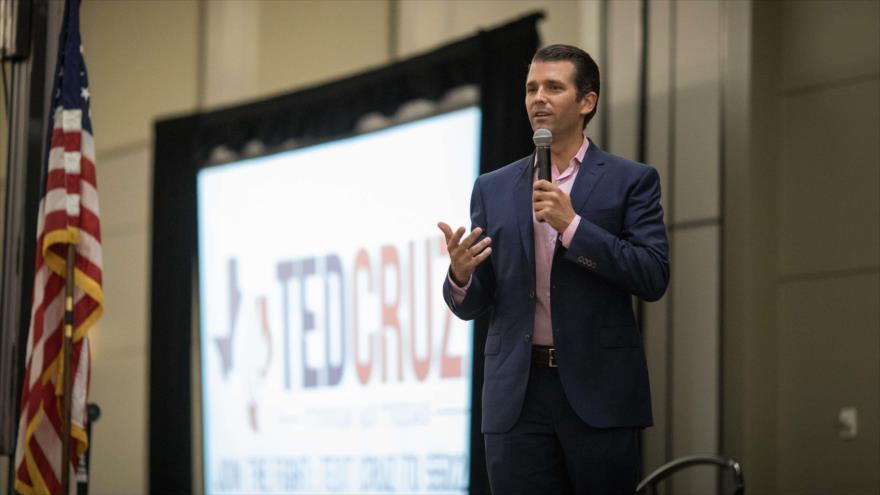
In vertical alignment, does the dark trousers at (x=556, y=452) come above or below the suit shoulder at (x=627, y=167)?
below

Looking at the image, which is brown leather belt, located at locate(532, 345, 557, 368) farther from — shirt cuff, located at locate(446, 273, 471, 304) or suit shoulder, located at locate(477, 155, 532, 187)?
suit shoulder, located at locate(477, 155, 532, 187)

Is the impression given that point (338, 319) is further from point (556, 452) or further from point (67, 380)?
point (556, 452)

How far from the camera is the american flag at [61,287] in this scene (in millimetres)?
4633

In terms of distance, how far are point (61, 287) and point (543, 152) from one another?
314cm

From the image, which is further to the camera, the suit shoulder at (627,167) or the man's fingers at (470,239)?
the suit shoulder at (627,167)

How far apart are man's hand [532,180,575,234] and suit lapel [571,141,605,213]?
0.12 m

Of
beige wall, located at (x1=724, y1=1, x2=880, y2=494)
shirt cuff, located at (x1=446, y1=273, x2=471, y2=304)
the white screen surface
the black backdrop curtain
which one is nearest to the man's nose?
shirt cuff, located at (x1=446, y1=273, x2=471, y2=304)

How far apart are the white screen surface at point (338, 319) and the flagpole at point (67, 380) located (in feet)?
4.66

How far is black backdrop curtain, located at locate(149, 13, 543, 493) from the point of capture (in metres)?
4.75

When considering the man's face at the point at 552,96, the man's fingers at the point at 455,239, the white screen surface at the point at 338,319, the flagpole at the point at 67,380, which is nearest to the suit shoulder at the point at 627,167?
the man's face at the point at 552,96

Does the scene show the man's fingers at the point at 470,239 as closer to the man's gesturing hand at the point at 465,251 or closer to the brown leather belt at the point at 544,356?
the man's gesturing hand at the point at 465,251

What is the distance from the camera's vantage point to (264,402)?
6.01m

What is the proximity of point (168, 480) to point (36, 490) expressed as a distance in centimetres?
207

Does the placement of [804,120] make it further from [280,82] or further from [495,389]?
Result: [280,82]
